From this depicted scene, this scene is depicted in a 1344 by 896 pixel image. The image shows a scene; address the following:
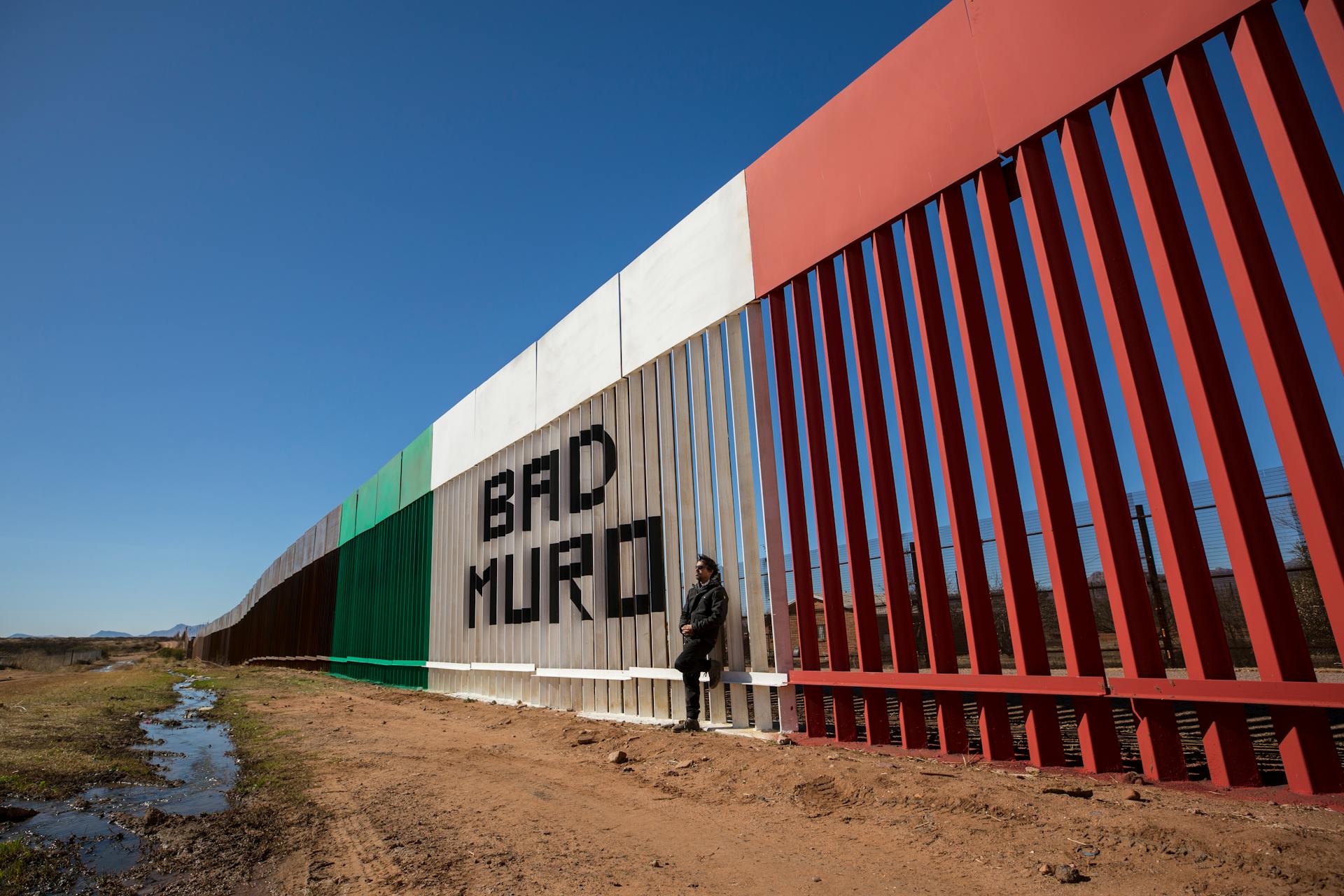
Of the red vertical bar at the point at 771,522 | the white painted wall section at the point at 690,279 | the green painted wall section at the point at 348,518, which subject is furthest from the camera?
the green painted wall section at the point at 348,518

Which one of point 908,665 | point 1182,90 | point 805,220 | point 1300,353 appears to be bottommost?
point 908,665

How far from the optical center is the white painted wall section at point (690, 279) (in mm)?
7578

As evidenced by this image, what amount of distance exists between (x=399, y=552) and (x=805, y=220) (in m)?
13.9

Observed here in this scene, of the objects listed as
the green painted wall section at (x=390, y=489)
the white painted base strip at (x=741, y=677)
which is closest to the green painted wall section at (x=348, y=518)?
the green painted wall section at (x=390, y=489)

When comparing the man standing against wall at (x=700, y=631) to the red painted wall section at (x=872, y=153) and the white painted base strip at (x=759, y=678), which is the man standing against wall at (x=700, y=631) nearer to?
the white painted base strip at (x=759, y=678)

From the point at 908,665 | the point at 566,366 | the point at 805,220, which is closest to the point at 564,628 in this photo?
the point at 566,366

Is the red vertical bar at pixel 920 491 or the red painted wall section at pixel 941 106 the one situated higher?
the red painted wall section at pixel 941 106

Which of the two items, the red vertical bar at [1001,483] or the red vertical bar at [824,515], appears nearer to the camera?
the red vertical bar at [1001,483]

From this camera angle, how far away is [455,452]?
1451 cm

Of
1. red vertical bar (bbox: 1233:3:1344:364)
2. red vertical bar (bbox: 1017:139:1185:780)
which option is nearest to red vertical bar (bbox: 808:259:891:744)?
red vertical bar (bbox: 1017:139:1185:780)


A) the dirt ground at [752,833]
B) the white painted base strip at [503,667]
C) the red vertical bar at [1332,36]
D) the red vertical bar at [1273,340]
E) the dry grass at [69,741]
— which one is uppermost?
the red vertical bar at [1332,36]

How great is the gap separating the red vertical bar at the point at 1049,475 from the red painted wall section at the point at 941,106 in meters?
0.46

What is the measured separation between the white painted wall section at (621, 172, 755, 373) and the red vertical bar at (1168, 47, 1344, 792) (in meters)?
3.86

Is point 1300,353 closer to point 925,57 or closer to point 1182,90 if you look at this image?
point 1182,90
